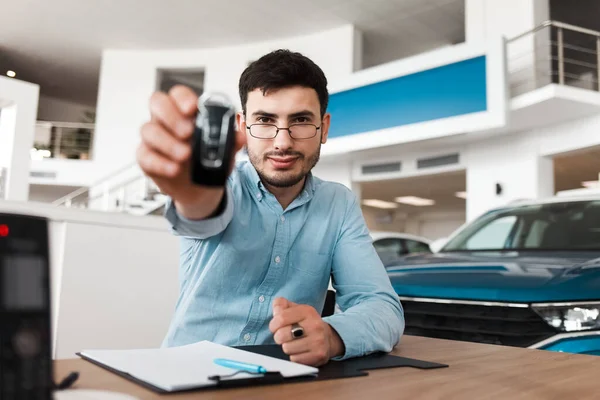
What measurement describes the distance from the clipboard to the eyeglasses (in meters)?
0.45

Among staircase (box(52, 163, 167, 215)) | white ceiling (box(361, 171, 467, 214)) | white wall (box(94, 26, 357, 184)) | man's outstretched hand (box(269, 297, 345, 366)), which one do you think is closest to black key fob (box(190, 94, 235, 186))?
man's outstretched hand (box(269, 297, 345, 366))

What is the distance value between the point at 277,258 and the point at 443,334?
972 mm

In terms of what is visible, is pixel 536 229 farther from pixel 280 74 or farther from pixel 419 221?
pixel 419 221

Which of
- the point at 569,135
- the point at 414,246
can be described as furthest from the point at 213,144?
the point at 569,135

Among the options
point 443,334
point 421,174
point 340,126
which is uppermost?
point 340,126

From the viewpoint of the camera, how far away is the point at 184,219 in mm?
833

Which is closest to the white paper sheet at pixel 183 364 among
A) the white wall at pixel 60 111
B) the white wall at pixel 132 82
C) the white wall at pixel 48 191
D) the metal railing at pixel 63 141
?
the white wall at pixel 132 82

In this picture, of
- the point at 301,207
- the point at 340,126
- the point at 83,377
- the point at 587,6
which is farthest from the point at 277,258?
the point at 587,6

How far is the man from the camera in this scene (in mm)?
1125

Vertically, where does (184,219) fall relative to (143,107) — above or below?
below

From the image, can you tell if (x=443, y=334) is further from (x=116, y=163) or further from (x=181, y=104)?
(x=116, y=163)

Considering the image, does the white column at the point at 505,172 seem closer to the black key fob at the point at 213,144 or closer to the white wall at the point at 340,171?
the white wall at the point at 340,171

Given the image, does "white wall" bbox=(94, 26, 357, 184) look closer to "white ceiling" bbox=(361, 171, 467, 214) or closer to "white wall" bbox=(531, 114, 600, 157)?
"white ceiling" bbox=(361, 171, 467, 214)

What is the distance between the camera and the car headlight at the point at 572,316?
5.37ft
